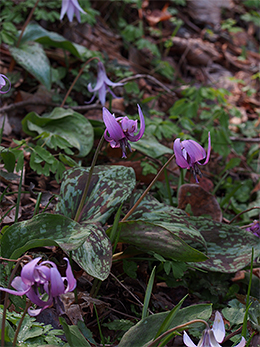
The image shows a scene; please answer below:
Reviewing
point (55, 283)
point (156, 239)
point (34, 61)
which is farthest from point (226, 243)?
point (34, 61)

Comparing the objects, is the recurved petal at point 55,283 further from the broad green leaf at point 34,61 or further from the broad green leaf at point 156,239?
the broad green leaf at point 34,61

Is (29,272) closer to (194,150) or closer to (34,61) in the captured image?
(194,150)

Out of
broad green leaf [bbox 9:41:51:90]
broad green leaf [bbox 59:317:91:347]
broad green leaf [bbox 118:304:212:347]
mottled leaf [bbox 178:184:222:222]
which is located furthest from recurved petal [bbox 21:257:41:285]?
broad green leaf [bbox 9:41:51:90]

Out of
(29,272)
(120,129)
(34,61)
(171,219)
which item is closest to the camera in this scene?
(29,272)

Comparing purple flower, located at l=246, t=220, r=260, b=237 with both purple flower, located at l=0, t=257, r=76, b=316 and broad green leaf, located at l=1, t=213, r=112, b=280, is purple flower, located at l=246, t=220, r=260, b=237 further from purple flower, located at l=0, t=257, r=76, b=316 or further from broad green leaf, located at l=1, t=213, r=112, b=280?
purple flower, located at l=0, t=257, r=76, b=316

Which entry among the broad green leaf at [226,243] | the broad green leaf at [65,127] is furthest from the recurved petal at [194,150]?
the broad green leaf at [65,127]
